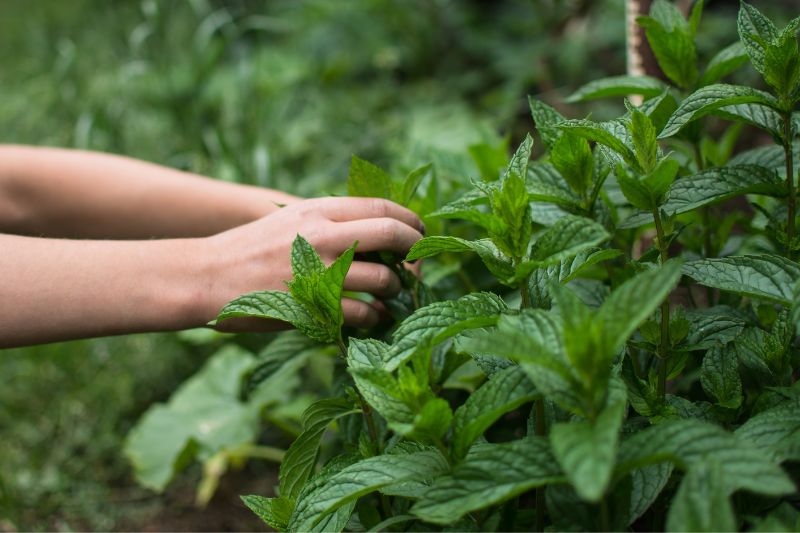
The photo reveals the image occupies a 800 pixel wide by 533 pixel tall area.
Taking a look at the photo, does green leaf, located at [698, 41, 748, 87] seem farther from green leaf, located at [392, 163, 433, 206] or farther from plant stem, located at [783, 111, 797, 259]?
green leaf, located at [392, 163, 433, 206]

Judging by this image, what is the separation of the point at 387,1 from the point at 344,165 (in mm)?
1429

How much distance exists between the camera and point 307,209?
122 centimetres

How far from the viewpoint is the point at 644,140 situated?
0.96m

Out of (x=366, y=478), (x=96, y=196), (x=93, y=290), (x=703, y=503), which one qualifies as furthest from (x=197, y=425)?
(x=703, y=503)

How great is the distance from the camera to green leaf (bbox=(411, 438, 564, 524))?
0.73m

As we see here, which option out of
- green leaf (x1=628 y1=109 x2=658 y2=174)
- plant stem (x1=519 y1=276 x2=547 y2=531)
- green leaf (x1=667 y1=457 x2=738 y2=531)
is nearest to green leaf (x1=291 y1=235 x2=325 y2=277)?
plant stem (x1=519 y1=276 x2=547 y2=531)

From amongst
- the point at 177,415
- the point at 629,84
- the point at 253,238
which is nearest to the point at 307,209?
the point at 253,238

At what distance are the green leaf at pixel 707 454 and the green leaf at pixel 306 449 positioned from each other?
45cm

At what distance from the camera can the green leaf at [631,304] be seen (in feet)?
2.39

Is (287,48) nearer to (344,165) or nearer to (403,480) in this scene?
(344,165)

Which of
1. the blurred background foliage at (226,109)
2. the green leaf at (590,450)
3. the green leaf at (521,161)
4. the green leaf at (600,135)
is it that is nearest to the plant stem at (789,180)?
the green leaf at (600,135)

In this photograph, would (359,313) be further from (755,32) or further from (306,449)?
(755,32)

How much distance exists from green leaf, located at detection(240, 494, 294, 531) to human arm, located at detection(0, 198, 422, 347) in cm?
33

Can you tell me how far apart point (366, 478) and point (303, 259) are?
34 centimetres
